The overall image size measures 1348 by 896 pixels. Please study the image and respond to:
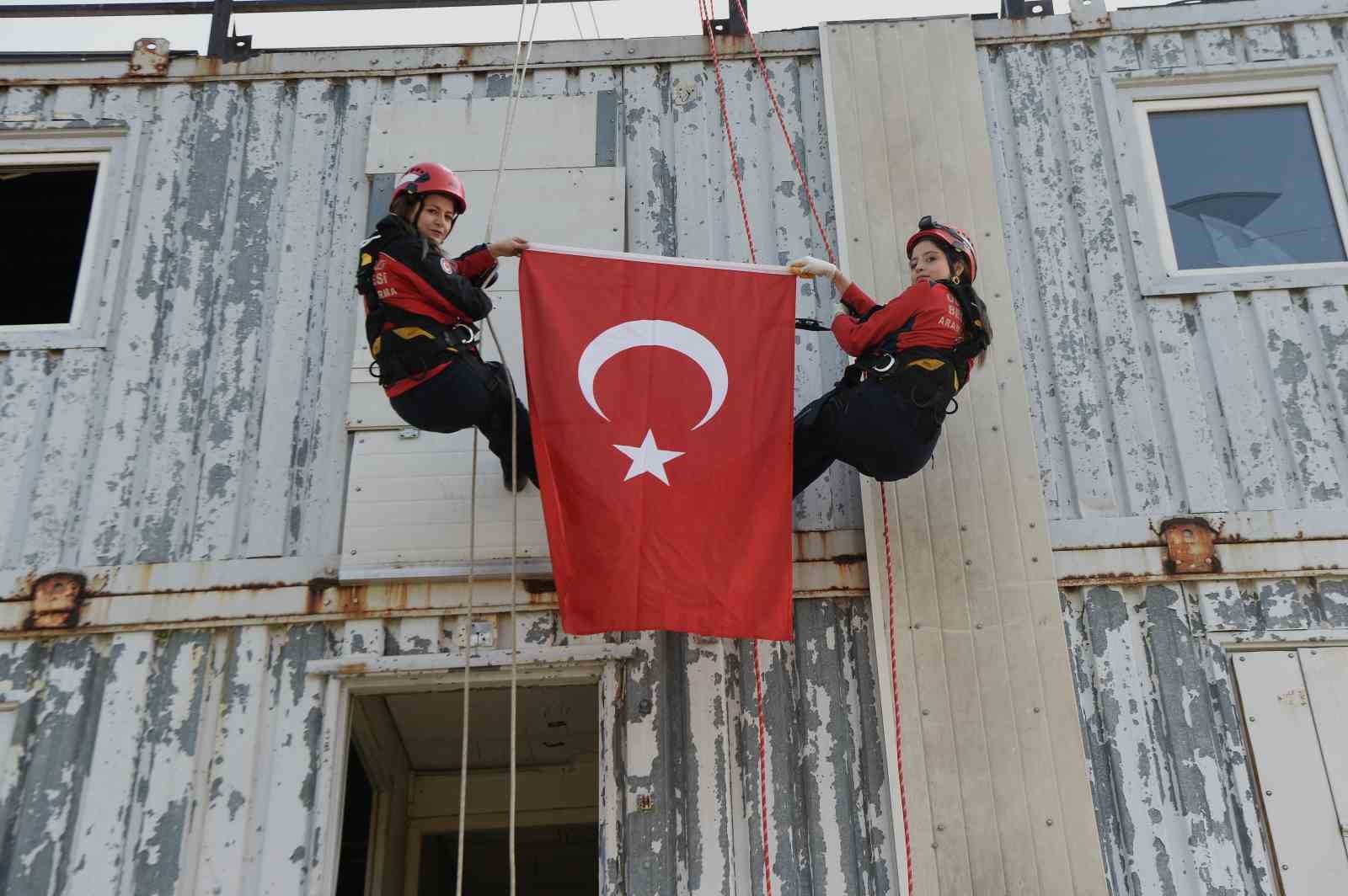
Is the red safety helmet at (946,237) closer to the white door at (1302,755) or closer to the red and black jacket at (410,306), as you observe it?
the red and black jacket at (410,306)

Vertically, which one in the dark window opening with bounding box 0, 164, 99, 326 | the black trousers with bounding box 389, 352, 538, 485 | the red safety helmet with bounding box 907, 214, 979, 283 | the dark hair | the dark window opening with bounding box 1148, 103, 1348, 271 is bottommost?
the black trousers with bounding box 389, 352, 538, 485

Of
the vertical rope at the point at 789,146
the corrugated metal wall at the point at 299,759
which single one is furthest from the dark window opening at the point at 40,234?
the vertical rope at the point at 789,146

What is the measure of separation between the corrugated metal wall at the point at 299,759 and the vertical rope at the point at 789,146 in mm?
1892

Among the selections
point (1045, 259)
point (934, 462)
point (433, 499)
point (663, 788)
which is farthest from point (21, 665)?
point (1045, 259)

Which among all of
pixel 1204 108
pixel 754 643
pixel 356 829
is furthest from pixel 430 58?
pixel 356 829

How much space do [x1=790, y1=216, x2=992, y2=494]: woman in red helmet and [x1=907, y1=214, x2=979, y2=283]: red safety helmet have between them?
0.09 metres

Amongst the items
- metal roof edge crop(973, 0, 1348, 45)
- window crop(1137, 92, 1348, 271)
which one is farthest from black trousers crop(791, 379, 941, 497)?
metal roof edge crop(973, 0, 1348, 45)

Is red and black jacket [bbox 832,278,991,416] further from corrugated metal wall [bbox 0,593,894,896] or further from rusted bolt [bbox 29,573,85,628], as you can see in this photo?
rusted bolt [bbox 29,573,85,628]

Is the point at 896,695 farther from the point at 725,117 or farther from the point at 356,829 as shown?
the point at 356,829

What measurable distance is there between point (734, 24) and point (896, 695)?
12.3ft

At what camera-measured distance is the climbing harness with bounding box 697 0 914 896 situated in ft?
17.6

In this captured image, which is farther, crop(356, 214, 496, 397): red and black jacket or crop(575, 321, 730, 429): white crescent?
crop(575, 321, 730, 429): white crescent

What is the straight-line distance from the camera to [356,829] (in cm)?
809

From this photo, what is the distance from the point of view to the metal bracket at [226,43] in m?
7.20
